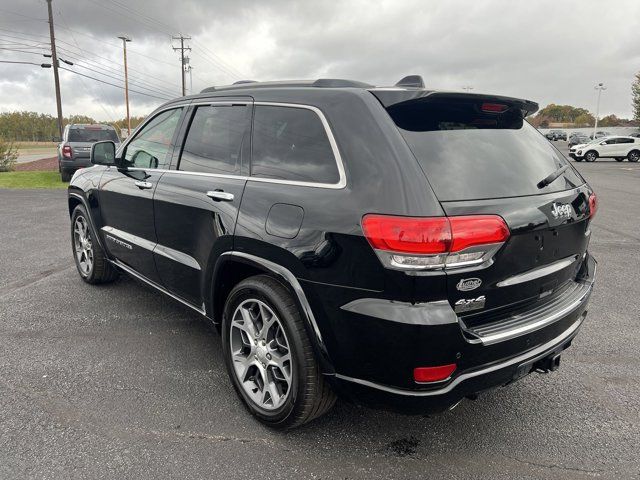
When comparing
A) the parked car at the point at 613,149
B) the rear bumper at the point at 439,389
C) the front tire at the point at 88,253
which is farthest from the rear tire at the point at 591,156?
the rear bumper at the point at 439,389

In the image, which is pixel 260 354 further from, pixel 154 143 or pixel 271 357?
pixel 154 143

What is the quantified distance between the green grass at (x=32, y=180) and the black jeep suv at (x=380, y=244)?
1446 cm

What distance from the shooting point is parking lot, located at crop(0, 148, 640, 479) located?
2391mm

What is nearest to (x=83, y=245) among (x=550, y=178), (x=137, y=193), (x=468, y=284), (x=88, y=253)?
(x=88, y=253)

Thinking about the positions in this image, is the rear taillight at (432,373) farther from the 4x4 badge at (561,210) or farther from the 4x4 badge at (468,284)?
the 4x4 badge at (561,210)

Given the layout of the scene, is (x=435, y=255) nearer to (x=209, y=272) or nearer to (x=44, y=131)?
(x=209, y=272)

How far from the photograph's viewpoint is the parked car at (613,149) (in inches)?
1308

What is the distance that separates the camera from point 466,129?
96.2 inches

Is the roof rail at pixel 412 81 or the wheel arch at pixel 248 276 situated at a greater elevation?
the roof rail at pixel 412 81

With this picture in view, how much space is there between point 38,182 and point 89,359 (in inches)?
588

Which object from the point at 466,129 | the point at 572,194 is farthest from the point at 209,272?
the point at 572,194

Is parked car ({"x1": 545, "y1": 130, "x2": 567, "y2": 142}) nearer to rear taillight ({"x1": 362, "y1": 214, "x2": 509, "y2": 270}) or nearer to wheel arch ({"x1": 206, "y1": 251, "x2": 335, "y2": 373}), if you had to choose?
wheel arch ({"x1": 206, "y1": 251, "x2": 335, "y2": 373})

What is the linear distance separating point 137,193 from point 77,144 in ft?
43.1

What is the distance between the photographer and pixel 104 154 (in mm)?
4289
